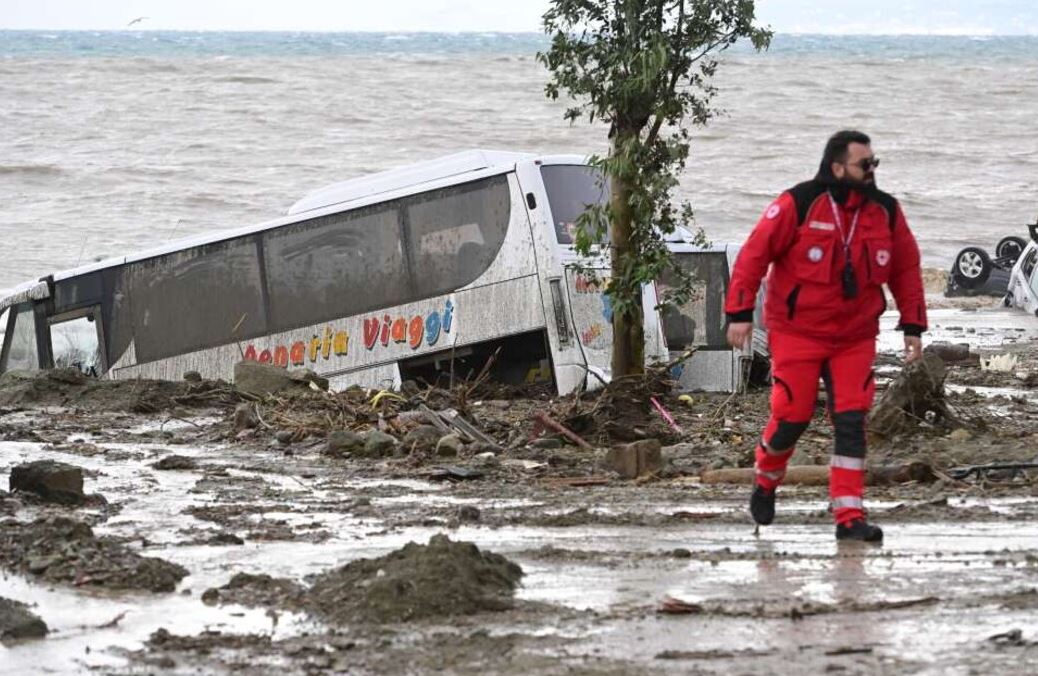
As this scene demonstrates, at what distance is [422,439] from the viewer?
42.1ft

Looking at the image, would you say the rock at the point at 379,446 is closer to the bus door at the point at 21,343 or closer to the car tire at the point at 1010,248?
the bus door at the point at 21,343

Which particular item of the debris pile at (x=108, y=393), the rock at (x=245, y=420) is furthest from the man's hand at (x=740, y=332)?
the debris pile at (x=108, y=393)

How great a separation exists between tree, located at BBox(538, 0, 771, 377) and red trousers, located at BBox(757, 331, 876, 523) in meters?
5.75

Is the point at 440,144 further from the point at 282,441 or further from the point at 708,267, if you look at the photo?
the point at 282,441

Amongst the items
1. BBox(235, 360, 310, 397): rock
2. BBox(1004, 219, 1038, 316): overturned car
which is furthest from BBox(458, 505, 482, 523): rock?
BBox(1004, 219, 1038, 316): overturned car

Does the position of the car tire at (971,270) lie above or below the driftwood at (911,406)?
below

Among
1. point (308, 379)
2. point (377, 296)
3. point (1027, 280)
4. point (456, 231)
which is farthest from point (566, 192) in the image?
point (1027, 280)

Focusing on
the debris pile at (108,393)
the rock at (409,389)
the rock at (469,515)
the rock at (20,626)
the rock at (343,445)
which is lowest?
the debris pile at (108,393)

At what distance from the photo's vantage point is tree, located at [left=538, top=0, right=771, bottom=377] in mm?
14156

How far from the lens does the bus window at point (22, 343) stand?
818 inches

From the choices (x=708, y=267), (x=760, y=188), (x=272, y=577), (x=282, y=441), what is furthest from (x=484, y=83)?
(x=272, y=577)

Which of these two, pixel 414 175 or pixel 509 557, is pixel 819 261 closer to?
pixel 509 557

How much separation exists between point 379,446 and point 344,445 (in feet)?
0.97

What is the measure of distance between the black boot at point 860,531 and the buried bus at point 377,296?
9.39 meters
